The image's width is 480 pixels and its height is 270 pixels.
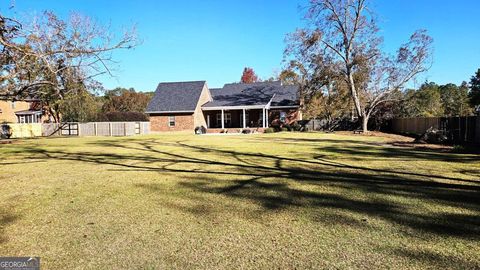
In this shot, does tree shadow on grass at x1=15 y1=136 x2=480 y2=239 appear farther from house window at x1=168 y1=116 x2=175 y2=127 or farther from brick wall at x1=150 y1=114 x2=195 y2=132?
house window at x1=168 y1=116 x2=175 y2=127

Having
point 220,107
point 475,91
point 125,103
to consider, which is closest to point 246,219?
point 220,107

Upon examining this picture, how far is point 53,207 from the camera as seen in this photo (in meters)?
5.70

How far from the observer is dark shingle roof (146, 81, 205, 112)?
38.7m

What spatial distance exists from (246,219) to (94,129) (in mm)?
34311

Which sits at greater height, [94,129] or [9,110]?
[9,110]

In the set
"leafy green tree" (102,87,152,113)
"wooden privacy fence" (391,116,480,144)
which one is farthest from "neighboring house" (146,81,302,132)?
"leafy green tree" (102,87,152,113)

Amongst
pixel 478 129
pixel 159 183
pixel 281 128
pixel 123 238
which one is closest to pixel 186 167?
pixel 159 183

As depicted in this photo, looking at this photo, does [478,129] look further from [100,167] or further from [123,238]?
[123,238]

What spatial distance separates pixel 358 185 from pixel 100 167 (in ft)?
23.5

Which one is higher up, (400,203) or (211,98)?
(211,98)

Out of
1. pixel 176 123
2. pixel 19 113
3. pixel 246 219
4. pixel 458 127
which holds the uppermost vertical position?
pixel 19 113

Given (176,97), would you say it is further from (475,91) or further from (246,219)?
(475,91)

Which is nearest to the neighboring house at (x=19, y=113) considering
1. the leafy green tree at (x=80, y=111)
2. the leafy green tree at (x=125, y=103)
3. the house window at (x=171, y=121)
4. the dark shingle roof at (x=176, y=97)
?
the leafy green tree at (x=80, y=111)

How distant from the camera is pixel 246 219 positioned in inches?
193
